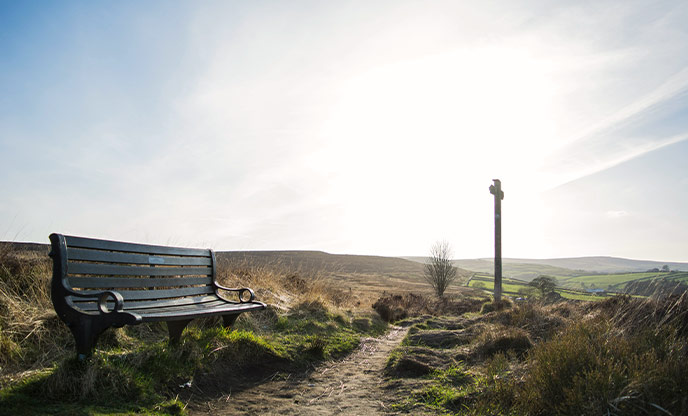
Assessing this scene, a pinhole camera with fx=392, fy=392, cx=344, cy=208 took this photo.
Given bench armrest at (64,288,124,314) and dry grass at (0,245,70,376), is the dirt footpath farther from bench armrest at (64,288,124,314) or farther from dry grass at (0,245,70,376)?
dry grass at (0,245,70,376)

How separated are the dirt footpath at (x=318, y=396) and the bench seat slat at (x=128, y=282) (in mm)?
1657

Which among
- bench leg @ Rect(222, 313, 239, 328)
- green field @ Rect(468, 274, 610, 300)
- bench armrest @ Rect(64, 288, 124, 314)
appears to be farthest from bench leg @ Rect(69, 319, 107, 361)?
green field @ Rect(468, 274, 610, 300)

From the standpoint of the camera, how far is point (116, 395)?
10.6ft

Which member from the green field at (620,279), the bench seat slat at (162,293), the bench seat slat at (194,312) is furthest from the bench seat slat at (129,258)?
the green field at (620,279)

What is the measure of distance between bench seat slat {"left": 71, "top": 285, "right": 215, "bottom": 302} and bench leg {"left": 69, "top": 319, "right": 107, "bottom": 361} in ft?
1.25

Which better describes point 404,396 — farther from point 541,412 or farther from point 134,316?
point 134,316

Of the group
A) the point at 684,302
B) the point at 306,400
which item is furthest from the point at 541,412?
the point at 684,302

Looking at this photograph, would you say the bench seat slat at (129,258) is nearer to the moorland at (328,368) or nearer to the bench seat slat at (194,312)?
the bench seat slat at (194,312)

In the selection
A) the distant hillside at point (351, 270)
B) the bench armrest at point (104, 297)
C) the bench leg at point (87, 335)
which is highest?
the bench armrest at point (104, 297)

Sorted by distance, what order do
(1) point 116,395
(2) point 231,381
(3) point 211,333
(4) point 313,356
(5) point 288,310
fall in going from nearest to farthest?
(1) point 116,395 < (2) point 231,381 < (3) point 211,333 < (4) point 313,356 < (5) point 288,310

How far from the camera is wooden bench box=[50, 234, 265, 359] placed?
11.3 ft

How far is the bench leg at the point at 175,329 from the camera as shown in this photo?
14.1 ft

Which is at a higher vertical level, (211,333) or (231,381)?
(211,333)

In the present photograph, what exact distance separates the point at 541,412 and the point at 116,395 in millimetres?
3403
